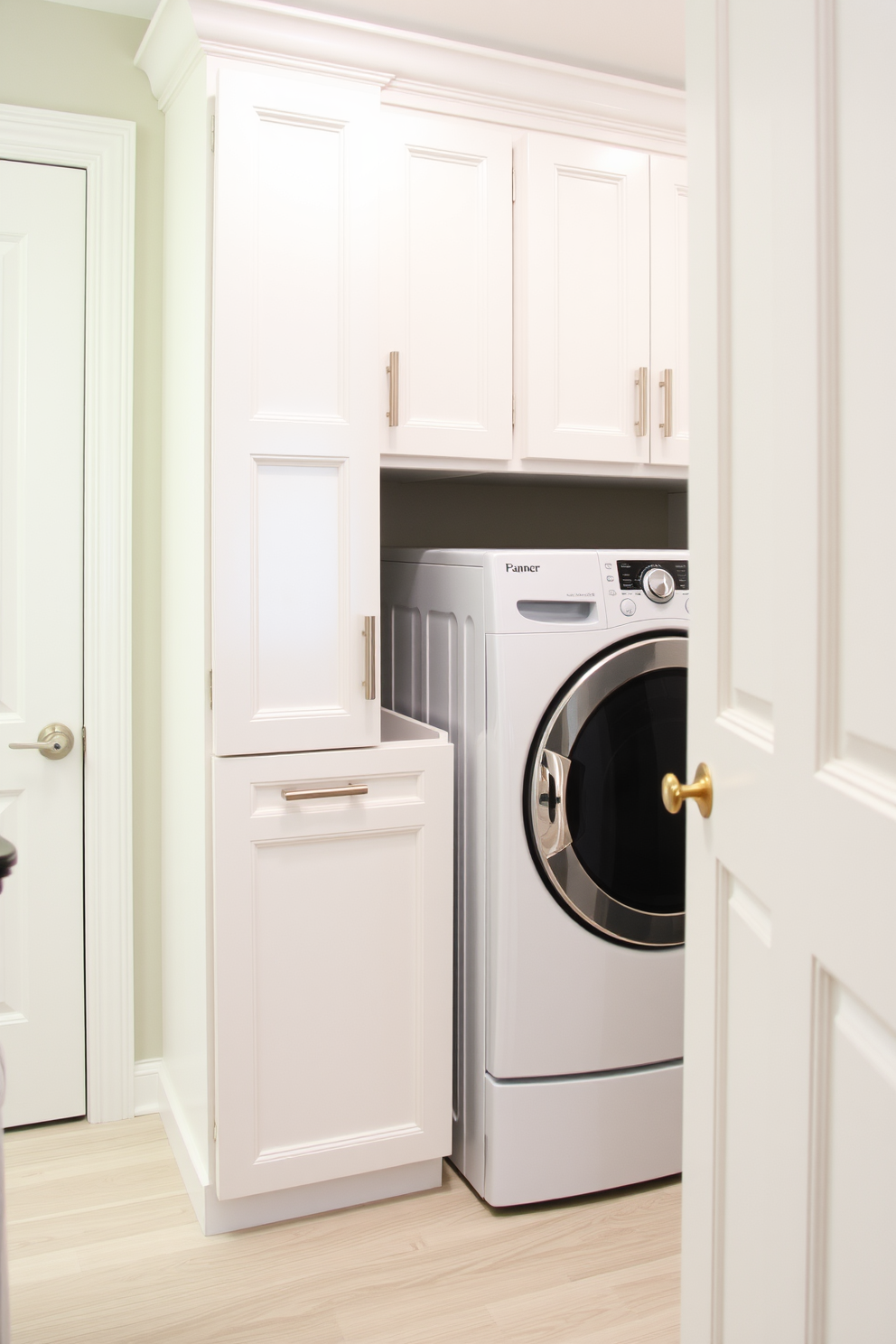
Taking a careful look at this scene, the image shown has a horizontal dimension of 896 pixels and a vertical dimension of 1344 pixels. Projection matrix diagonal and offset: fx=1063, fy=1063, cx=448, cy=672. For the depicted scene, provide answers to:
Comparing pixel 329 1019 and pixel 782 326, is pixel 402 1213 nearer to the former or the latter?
pixel 329 1019

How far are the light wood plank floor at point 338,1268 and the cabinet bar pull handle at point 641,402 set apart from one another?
163 cm

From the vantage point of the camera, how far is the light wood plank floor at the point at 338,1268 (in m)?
1.79

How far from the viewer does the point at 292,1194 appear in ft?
6.86

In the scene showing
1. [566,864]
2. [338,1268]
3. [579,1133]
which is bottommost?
[338,1268]

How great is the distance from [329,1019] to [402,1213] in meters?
0.44

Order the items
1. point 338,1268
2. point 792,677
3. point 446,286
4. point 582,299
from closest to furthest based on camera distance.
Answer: point 792,677 < point 338,1268 < point 446,286 < point 582,299

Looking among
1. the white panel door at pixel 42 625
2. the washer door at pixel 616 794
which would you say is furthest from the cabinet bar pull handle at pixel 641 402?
the white panel door at pixel 42 625

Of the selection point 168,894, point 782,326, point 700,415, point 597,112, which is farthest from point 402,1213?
point 597,112

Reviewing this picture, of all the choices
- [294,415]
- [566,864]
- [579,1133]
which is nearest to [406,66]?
[294,415]

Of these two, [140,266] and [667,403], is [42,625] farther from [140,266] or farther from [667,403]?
[667,403]

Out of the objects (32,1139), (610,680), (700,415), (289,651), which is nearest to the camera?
(700,415)

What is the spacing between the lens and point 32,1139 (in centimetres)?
239

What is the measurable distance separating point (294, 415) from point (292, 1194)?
151cm

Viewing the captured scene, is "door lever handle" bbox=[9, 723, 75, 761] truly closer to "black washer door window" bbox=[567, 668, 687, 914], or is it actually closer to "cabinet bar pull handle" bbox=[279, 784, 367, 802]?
"cabinet bar pull handle" bbox=[279, 784, 367, 802]
